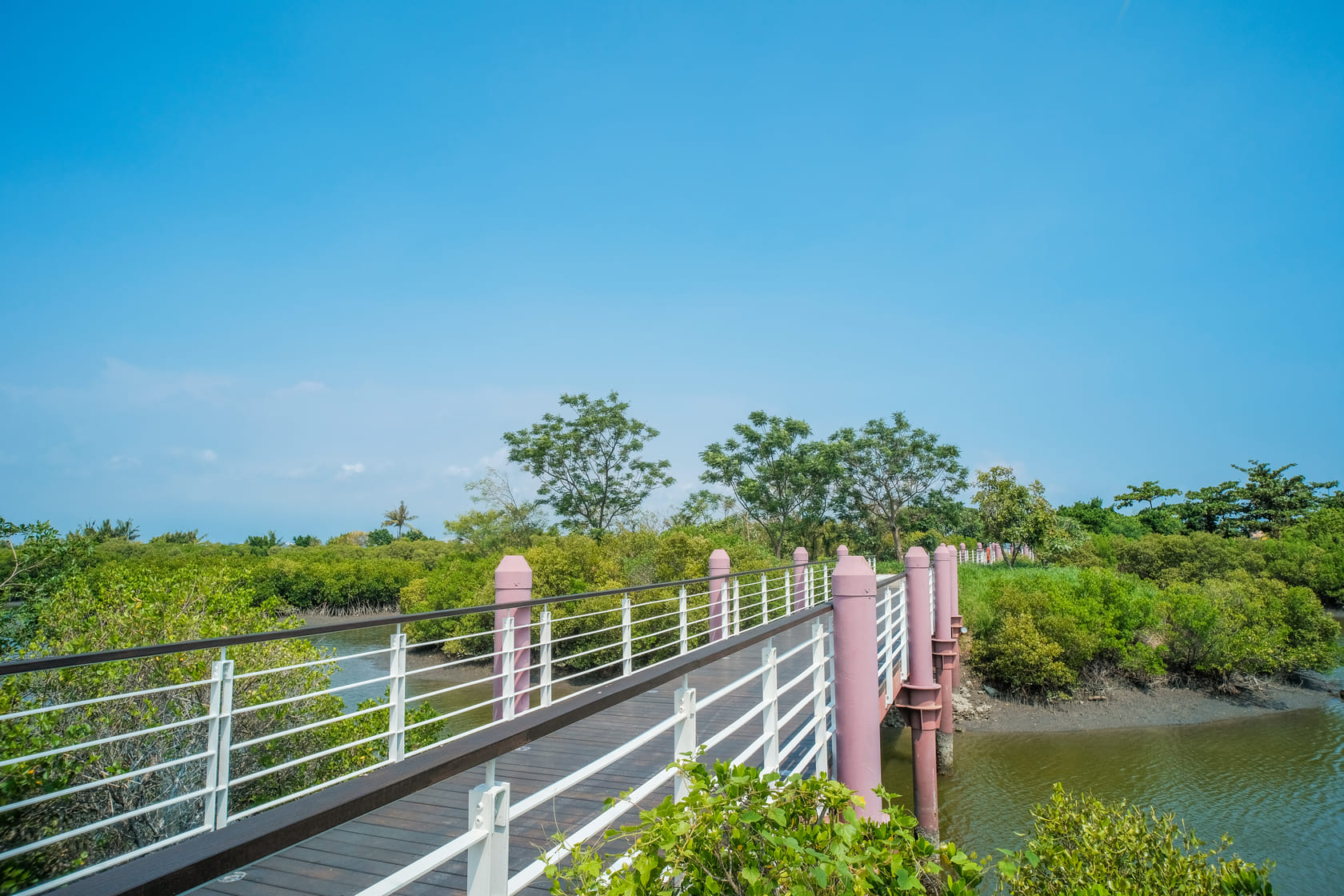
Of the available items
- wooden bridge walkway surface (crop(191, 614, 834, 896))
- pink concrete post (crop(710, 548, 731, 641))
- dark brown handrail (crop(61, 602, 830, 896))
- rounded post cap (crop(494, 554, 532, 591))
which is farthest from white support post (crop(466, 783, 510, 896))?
pink concrete post (crop(710, 548, 731, 641))

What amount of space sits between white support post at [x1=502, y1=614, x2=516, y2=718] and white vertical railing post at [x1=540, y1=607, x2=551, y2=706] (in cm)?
28

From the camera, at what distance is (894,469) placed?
35.7m

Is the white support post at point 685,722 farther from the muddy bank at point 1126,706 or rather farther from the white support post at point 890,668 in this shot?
the muddy bank at point 1126,706

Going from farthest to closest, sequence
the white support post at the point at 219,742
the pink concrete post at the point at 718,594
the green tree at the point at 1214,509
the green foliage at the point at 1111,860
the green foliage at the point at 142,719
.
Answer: the green tree at the point at 1214,509, the pink concrete post at the point at 718,594, the green foliage at the point at 142,719, the green foliage at the point at 1111,860, the white support post at the point at 219,742

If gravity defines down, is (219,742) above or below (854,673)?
below

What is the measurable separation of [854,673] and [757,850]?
254 centimetres

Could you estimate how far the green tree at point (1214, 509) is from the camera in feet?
136

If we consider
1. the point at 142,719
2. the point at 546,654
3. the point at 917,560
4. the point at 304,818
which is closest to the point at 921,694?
the point at 917,560

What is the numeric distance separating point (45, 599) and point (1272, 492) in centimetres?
4983

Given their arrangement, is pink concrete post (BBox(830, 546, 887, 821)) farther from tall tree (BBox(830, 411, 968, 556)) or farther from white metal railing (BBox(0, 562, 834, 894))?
tall tree (BBox(830, 411, 968, 556))

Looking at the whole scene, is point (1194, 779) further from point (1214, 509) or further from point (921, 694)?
point (1214, 509)

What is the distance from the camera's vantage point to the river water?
10.3 m

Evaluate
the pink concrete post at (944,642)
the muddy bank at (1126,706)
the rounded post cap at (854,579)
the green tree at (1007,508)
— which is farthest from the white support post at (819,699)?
the green tree at (1007,508)

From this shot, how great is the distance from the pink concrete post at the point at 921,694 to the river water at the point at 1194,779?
0.99 metres
